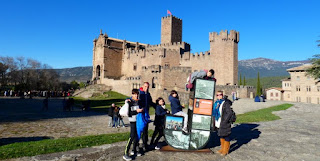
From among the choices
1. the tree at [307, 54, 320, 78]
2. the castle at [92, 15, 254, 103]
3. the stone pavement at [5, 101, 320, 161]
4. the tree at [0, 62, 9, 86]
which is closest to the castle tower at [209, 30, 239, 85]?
the castle at [92, 15, 254, 103]

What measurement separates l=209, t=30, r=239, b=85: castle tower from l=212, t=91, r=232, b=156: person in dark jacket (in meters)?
32.0

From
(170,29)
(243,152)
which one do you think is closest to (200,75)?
(243,152)

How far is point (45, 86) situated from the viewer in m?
53.0

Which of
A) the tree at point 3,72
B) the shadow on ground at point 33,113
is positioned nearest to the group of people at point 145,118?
the shadow on ground at point 33,113

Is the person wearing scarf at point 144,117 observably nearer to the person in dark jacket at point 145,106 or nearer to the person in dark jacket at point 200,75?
the person in dark jacket at point 145,106

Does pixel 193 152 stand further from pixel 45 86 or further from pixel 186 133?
pixel 45 86

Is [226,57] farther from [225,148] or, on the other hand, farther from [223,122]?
[225,148]

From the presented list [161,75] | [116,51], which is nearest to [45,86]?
[116,51]

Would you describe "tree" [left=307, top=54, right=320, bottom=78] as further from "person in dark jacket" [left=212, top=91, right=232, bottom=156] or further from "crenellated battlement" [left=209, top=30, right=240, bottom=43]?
"crenellated battlement" [left=209, top=30, right=240, bottom=43]

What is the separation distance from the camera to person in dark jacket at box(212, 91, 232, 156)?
5430mm

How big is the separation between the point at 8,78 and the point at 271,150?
60076 millimetres

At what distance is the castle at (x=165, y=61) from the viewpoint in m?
33.0

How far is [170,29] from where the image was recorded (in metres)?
46.8

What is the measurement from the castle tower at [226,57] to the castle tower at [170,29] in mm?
12366
